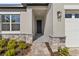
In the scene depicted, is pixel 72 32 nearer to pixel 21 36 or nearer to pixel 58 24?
pixel 58 24

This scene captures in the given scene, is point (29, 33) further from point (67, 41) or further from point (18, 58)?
point (18, 58)

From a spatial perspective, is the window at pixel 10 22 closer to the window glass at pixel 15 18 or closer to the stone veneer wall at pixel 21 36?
the window glass at pixel 15 18

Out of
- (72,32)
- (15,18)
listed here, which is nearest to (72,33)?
(72,32)

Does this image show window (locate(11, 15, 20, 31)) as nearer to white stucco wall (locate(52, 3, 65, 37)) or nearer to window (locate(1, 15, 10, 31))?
window (locate(1, 15, 10, 31))

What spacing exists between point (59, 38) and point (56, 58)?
5.90m

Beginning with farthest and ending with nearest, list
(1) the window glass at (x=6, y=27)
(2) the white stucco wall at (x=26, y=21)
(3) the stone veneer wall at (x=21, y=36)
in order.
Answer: (1) the window glass at (x=6, y=27) → (2) the white stucco wall at (x=26, y=21) → (3) the stone veneer wall at (x=21, y=36)

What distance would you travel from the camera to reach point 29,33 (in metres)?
12.0

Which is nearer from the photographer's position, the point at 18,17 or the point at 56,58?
the point at 56,58

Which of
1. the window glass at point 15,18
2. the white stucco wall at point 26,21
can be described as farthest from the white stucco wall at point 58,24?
the window glass at point 15,18

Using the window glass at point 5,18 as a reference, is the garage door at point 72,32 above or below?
below

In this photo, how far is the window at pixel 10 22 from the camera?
12680 millimetres

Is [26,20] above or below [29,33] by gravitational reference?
above

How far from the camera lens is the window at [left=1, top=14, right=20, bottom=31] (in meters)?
12.7

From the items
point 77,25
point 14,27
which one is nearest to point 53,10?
point 77,25
